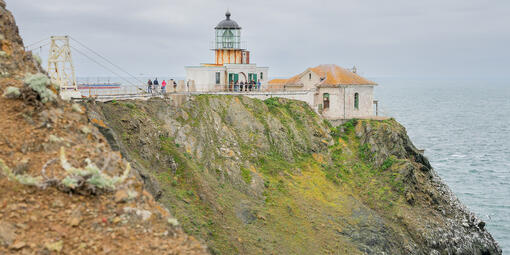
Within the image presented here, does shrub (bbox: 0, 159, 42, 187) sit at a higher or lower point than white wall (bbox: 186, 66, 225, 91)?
lower

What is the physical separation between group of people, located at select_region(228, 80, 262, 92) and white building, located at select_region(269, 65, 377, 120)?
228 centimetres

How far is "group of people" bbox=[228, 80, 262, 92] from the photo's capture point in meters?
44.2

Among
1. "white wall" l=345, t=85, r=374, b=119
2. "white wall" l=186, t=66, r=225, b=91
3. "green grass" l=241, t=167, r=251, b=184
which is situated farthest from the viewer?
"white wall" l=345, t=85, r=374, b=119

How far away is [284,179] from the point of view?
115 feet

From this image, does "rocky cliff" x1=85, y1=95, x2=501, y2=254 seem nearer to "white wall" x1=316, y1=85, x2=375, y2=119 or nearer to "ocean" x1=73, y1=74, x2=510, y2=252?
"white wall" x1=316, y1=85, x2=375, y2=119

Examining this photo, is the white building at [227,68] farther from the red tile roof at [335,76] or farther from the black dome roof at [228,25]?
the red tile roof at [335,76]

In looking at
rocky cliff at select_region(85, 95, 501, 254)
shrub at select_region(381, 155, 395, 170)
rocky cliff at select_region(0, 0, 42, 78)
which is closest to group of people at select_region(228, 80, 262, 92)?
rocky cliff at select_region(85, 95, 501, 254)

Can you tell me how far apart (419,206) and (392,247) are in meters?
6.85

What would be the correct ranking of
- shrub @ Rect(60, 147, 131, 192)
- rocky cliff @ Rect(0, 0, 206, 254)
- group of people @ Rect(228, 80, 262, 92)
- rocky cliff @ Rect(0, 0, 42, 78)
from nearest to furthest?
rocky cliff @ Rect(0, 0, 206, 254) → shrub @ Rect(60, 147, 131, 192) → rocky cliff @ Rect(0, 0, 42, 78) → group of people @ Rect(228, 80, 262, 92)

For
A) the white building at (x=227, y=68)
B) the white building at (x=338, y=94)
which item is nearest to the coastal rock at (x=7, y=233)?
the white building at (x=227, y=68)

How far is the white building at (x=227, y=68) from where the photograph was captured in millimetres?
44688

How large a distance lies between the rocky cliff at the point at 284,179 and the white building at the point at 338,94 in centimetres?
298

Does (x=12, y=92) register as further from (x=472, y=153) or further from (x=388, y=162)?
→ (x=472, y=153)

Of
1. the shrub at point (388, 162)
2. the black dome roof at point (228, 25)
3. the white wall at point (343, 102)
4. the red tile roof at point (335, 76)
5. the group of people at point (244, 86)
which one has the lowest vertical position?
the shrub at point (388, 162)
